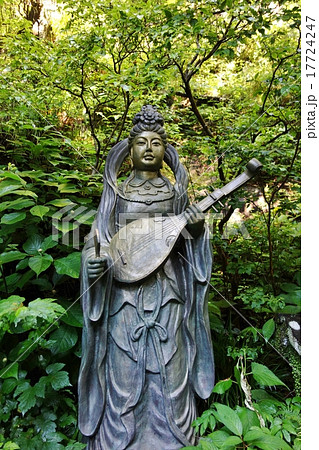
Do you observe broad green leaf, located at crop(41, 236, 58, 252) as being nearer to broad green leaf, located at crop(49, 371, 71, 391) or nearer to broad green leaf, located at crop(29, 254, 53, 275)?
broad green leaf, located at crop(29, 254, 53, 275)

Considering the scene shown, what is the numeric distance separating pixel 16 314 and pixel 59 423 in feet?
2.81

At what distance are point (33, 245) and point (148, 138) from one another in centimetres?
131

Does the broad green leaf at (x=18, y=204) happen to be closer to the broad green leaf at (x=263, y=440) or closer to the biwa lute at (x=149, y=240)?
the biwa lute at (x=149, y=240)

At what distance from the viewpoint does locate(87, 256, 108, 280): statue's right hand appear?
1.85 metres

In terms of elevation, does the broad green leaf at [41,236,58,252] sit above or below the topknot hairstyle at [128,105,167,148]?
below

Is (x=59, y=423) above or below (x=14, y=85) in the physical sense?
below

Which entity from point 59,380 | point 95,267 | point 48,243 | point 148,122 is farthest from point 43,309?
point 148,122

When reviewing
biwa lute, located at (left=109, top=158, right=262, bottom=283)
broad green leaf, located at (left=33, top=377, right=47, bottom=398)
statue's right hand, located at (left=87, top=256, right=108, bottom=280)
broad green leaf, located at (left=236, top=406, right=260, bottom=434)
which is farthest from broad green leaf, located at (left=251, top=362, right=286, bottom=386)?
broad green leaf, located at (left=33, top=377, right=47, bottom=398)

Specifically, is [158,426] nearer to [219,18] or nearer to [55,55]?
[55,55]

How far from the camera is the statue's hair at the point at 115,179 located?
226 cm

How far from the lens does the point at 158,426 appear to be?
6.09ft

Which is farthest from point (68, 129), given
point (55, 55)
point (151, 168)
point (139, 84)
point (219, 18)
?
point (151, 168)

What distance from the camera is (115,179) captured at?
237 centimetres
